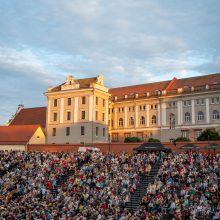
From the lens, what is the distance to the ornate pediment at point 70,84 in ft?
213

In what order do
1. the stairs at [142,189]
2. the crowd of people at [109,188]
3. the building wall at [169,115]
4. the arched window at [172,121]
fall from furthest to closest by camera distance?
the arched window at [172,121] → the building wall at [169,115] → the stairs at [142,189] → the crowd of people at [109,188]

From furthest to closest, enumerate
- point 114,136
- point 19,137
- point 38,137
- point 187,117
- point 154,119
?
point 114,136, point 154,119, point 187,117, point 38,137, point 19,137

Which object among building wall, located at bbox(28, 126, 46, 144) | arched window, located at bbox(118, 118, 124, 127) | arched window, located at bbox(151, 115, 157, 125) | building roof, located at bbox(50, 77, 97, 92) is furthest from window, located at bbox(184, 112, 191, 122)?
building wall, located at bbox(28, 126, 46, 144)

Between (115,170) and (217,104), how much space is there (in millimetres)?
34679

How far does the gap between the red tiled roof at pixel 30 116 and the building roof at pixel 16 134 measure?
10043 millimetres

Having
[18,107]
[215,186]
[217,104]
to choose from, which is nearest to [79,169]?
[215,186]

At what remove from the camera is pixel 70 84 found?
65375 millimetres

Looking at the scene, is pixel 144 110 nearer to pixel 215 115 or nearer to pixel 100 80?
pixel 100 80

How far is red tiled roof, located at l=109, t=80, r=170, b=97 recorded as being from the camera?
7211cm

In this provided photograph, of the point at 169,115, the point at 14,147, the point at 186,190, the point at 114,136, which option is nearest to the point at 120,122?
the point at 114,136

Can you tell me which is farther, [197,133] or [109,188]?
[197,133]

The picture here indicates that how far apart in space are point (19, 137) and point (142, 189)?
33.1 metres

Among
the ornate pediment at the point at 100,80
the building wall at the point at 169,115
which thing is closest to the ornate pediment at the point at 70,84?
the ornate pediment at the point at 100,80

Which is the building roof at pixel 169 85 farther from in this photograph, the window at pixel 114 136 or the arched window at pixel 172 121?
the window at pixel 114 136
